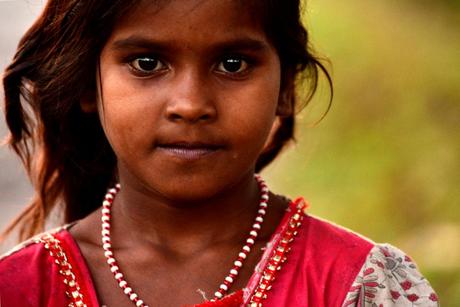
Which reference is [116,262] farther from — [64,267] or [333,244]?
[333,244]

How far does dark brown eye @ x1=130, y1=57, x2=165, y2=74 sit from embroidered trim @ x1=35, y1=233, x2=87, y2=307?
498 millimetres

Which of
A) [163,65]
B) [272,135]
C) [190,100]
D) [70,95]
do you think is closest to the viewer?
[190,100]

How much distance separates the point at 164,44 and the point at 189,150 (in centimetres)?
25

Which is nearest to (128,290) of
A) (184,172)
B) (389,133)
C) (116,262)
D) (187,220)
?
(116,262)

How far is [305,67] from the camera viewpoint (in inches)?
113

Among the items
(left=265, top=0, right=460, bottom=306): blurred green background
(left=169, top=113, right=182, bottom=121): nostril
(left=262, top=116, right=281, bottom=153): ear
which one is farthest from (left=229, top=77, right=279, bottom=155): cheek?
(left=265, top=0, right=460, bottom=306): blurred green background

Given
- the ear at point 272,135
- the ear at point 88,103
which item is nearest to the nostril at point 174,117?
the ear at point 88,103

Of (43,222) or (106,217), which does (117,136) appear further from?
(43,222)

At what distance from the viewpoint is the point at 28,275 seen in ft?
8.34

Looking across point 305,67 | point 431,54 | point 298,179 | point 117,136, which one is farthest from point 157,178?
point 431,54

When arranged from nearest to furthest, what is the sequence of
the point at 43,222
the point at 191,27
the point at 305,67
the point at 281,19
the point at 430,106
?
the point at 191,27 < the point at 281,19 < the point at 305,67 < the point at 43,222 < the point at 430,106

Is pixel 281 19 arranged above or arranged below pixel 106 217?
above

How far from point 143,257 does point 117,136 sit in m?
0.33

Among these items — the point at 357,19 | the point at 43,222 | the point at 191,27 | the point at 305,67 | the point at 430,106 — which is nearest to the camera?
the point at 191,27
